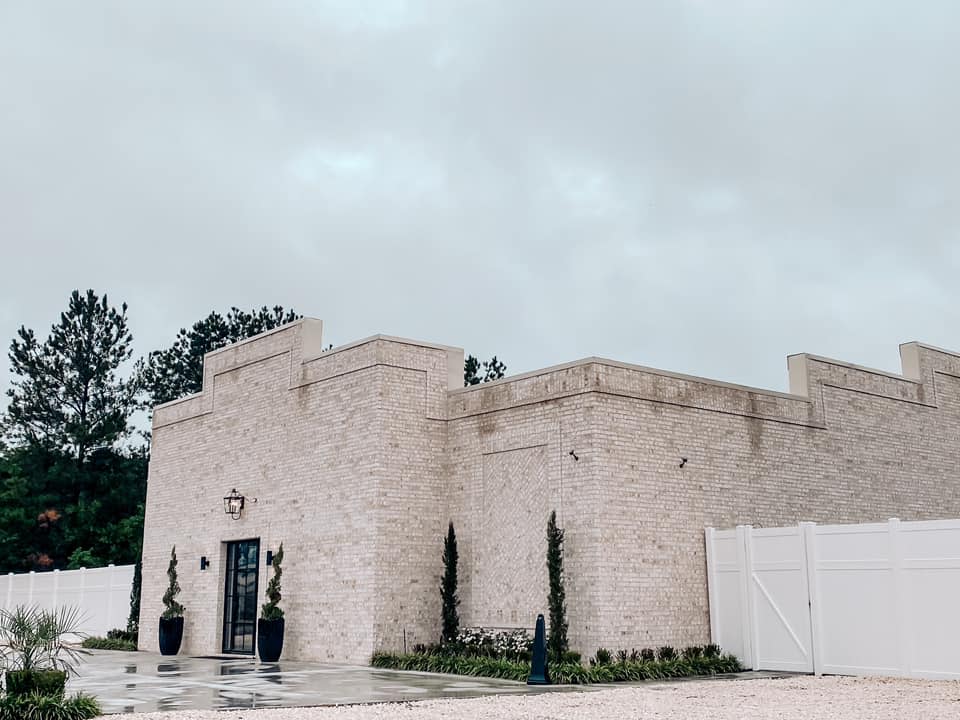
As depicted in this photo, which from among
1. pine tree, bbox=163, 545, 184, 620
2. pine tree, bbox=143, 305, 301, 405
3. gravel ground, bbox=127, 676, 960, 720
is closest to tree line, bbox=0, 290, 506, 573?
pine tree, bbox=143, 305, 301, 405

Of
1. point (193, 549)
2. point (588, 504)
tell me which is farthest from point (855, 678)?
point (193, 549)

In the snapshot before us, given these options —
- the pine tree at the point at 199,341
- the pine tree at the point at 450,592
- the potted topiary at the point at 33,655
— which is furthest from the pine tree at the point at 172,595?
the pine tree at the point at 199,341

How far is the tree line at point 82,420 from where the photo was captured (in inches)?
1587

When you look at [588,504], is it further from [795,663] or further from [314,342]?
[314,342]

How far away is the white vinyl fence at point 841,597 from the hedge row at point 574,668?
87 cm

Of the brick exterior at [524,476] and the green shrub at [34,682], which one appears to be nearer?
the green shrub at [34,682]

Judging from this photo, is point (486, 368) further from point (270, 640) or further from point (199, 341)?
point (270, 640)

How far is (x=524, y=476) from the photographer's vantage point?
17062 mm

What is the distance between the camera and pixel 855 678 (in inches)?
561

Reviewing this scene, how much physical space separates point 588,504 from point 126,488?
1190 inches

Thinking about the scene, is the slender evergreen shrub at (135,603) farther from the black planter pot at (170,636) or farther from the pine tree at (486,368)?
the pine tree at (486,368)

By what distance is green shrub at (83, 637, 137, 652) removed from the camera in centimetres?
2323

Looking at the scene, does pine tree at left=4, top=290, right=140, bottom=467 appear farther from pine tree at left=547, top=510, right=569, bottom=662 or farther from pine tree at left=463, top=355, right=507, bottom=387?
pine tree at left=547, top=510, right=569, bottom=662

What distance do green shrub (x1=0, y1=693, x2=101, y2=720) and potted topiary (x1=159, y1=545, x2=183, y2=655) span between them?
1102cm
